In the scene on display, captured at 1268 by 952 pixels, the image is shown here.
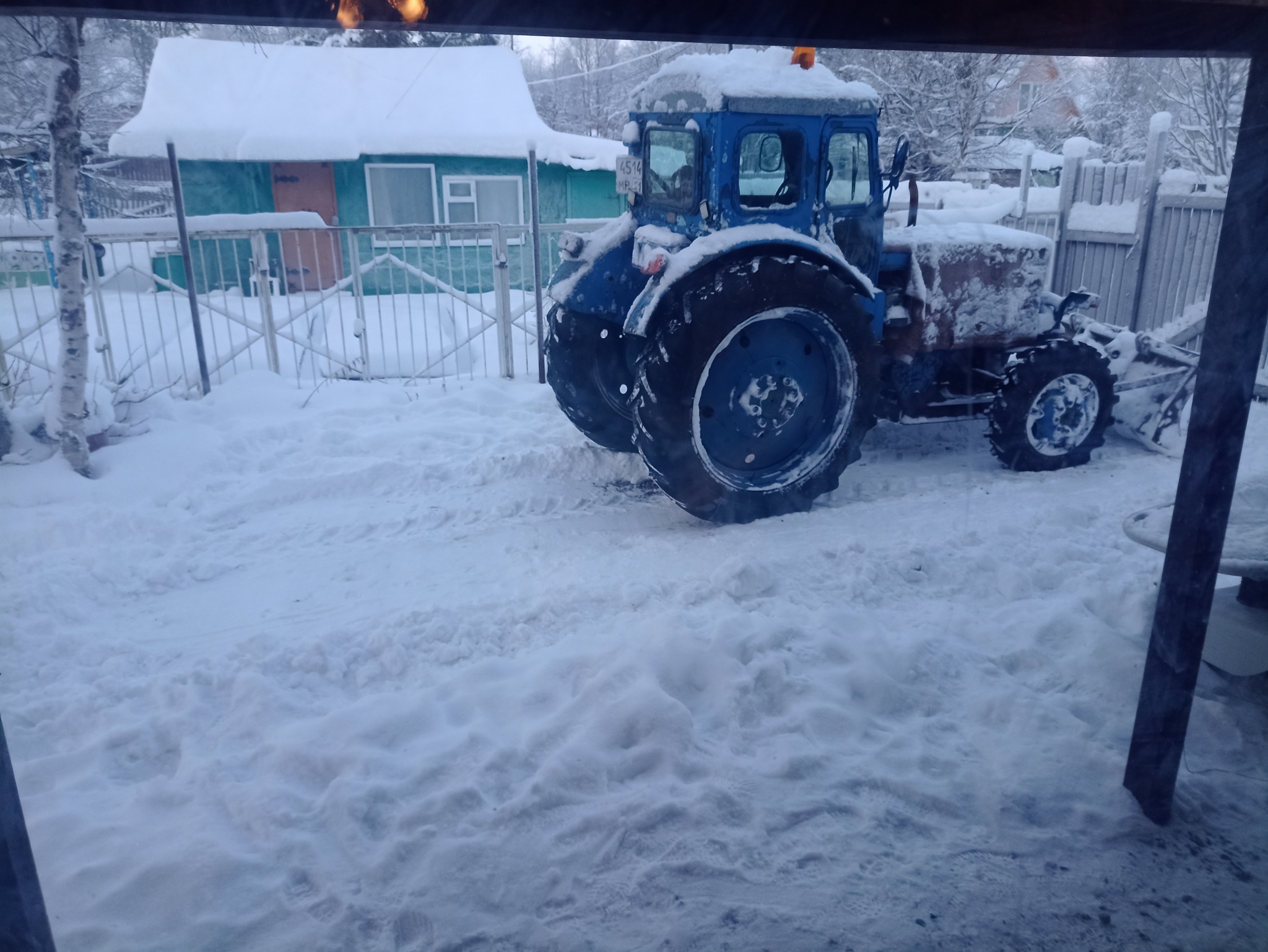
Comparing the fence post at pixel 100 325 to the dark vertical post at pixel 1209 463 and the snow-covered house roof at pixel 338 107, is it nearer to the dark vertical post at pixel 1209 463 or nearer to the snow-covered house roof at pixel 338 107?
the snow-covered house roof at pixel 338 107

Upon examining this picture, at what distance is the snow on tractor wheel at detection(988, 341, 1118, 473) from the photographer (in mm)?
5496

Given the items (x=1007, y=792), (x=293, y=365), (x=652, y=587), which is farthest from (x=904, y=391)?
(x=293, y=365)

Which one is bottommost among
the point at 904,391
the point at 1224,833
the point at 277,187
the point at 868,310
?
the point at 1224,833

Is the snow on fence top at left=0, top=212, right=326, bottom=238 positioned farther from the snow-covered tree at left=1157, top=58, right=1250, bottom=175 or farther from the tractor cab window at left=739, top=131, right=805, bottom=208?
the snow-covered tree at left=1157, top=58, right=1250, bottom=175

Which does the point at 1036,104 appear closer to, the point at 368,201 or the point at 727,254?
the point at 368,201

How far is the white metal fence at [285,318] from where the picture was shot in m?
7.71

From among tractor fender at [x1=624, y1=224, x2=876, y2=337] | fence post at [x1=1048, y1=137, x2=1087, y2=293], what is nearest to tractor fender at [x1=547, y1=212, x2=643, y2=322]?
tractor fender at [x1=624, y1=224, x2=876, y2=337]

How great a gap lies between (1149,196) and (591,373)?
6193mm

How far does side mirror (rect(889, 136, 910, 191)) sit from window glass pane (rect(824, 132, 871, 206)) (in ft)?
0.52

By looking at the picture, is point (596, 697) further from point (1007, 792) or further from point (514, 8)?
point (514, 8)

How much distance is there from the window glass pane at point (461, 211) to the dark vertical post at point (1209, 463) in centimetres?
1355

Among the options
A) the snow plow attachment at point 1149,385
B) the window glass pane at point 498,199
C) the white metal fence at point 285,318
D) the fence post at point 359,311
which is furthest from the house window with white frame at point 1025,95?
the fence post at point 359,311

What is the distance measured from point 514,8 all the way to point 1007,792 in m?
2.68

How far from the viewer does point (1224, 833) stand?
8.93 feet
